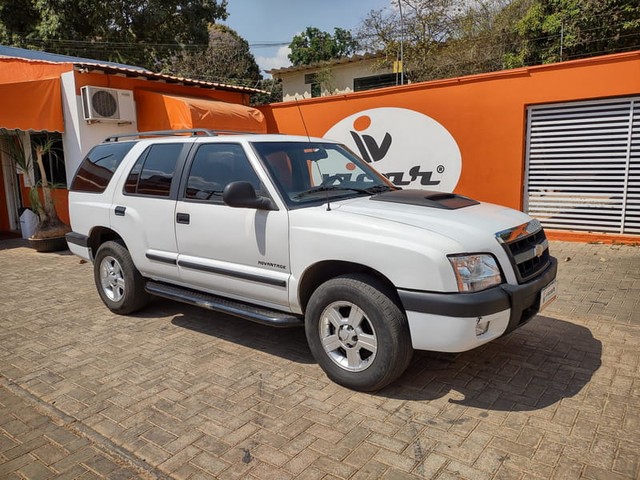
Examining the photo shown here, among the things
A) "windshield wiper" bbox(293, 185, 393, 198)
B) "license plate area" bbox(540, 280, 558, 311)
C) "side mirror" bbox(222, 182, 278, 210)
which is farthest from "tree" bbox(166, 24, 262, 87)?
"license plate area" bbox(540, 280, 558, 311)

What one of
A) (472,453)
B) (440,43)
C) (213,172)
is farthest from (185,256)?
(440,43)

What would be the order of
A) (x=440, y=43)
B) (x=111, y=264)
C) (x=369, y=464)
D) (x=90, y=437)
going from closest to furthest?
1. (x=369, y=464)
2. (x=90, y=437)
3. (x=111, y=264)
4. (x=440, y=43)

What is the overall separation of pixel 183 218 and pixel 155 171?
0.75 metres

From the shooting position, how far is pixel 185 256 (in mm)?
4516

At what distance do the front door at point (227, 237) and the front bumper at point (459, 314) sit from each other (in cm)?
111

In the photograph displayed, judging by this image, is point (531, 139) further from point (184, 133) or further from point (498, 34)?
point (498, 34)

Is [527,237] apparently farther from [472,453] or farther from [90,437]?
[90,437]

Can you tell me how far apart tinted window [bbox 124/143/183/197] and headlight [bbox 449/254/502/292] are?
287 cm

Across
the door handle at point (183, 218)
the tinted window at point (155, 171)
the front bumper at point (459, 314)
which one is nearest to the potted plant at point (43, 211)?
the tinted window at point (155, 171)

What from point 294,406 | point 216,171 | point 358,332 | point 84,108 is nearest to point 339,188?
point 216,171

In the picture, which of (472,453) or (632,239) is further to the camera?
(632,239)

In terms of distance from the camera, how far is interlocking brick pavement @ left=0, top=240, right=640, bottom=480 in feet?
9.09

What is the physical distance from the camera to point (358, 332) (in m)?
3.45

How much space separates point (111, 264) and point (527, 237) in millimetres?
4311
